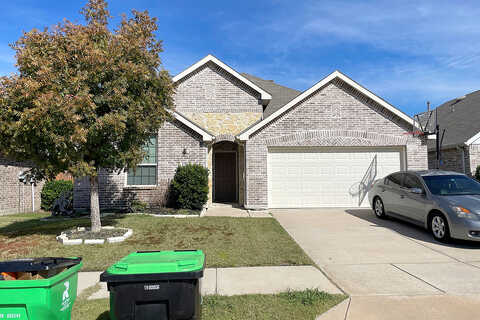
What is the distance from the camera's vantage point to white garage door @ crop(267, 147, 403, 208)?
12320mm

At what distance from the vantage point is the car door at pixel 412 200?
7797mm

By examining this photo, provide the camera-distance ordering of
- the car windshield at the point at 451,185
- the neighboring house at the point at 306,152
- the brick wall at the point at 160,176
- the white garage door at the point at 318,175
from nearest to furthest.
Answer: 1. the car windshield at the point at 451,185
2. the brick wall at the point at 160,176
3. the neighboring house at the point at 306,152
4. the white garage door at the point at 318,175

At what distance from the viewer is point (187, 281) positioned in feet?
9.05

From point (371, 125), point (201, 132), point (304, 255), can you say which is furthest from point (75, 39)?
point (371, 125)

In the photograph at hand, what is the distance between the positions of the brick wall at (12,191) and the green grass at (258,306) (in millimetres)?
11626

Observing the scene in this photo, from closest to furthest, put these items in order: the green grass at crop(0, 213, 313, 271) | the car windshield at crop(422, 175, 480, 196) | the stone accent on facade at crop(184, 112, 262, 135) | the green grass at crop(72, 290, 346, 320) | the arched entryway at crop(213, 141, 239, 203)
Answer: the green grass at crop(72, 290, 346, 320)
the green grass at crop(0, 213, 313, 271)
the car windshield at crop(422, 175, 480, 196)
the stone accent on facade at crop(184, 112, 262, 135)
the arched entryway at crop(213, 141, 239, 203)

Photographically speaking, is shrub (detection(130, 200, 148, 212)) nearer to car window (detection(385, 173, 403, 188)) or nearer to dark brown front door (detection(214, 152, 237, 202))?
dark brown front door (detection(214, 152, 237, 202))

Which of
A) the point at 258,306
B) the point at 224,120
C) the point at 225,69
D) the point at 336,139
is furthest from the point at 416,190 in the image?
the point at 225,69

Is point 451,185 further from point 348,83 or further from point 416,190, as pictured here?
point 348,83

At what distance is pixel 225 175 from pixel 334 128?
5851mm

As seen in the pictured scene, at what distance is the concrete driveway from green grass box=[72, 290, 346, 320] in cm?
33

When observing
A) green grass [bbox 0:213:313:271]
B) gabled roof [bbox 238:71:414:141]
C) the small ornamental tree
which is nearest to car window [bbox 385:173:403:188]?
green grass [bbox 0:213:313:271]

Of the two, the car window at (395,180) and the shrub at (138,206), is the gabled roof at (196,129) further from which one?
the car window at (395,180)

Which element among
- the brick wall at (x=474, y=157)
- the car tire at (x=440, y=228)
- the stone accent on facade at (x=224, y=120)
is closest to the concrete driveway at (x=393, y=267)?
the car tire at (x=440, y=228)
